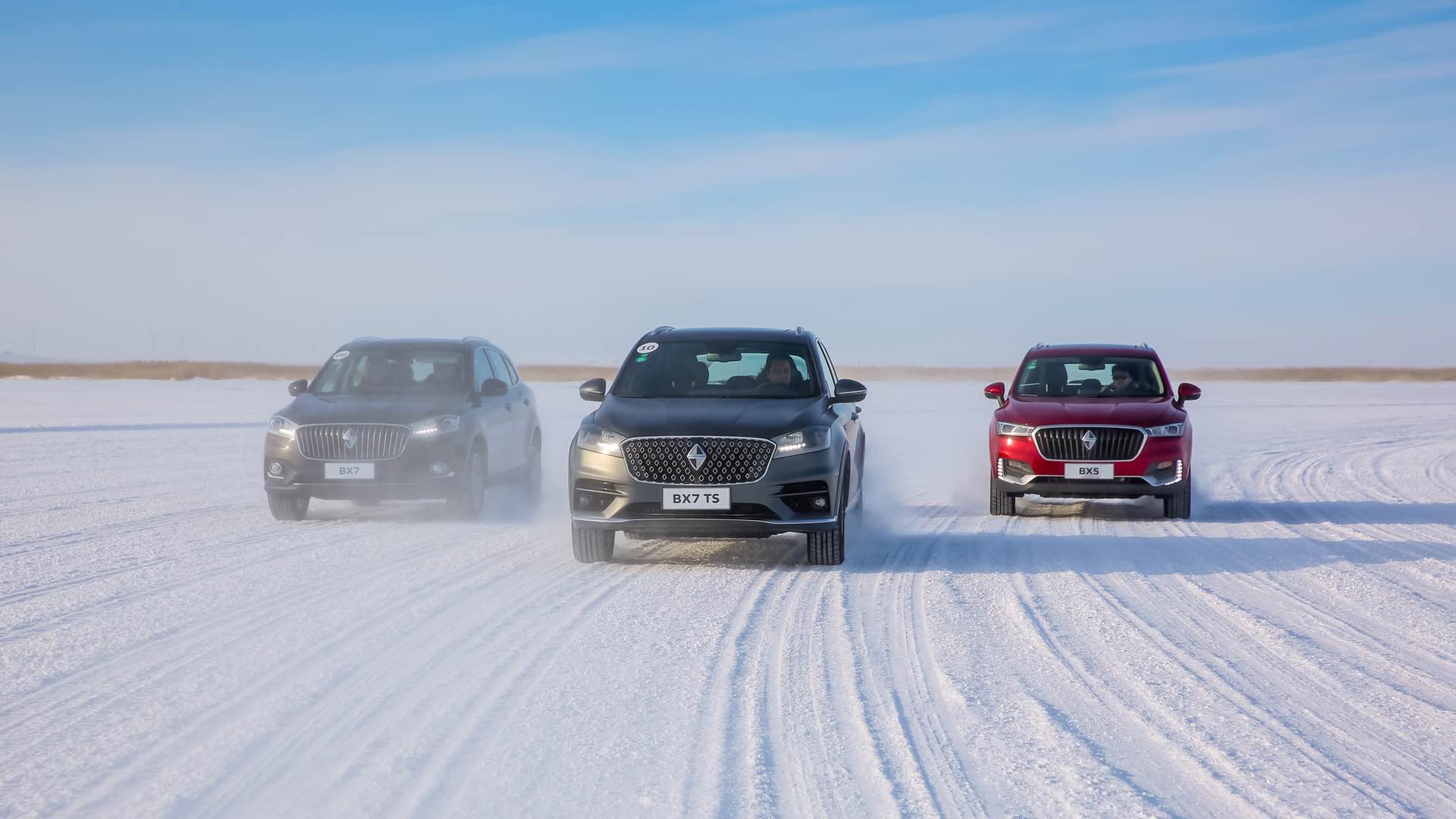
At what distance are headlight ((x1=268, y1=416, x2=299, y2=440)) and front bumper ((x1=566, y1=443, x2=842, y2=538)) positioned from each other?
3977 millimetres

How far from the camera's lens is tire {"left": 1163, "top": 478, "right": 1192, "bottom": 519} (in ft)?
46.1

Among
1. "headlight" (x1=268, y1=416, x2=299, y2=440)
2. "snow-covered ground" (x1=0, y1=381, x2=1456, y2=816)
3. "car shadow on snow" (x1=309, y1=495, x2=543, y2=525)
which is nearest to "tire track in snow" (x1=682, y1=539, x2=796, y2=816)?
"snow-covered ground" (x1=0, y1=381, x2=1456, y2=816)

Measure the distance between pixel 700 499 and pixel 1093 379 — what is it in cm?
713

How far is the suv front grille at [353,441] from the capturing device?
13.0 metres

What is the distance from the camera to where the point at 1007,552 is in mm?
11273

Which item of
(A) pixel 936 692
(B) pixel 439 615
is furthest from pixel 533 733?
(B) pixel 439 615

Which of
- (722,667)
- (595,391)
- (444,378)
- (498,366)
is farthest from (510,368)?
(722,667)

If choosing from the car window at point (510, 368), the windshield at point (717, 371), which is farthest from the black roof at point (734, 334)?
the car window at point (510, 368)

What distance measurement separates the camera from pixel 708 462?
392 inches

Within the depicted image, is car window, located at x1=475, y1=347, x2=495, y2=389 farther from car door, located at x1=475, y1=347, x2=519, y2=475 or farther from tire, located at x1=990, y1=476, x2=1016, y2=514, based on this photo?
tire, located at x1=990, y1=476, x2=1016, y2=514

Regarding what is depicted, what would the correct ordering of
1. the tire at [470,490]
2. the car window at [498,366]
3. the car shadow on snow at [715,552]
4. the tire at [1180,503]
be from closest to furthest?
the car shadow on snow at [715,552]
the tire at [470,490]
the tire at [1180,503]
the car window at [498,366]

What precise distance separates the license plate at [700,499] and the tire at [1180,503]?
601cm

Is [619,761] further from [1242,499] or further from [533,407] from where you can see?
[1242,499]

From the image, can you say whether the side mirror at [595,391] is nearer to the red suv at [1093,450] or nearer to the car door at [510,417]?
the car door at [510,417]
